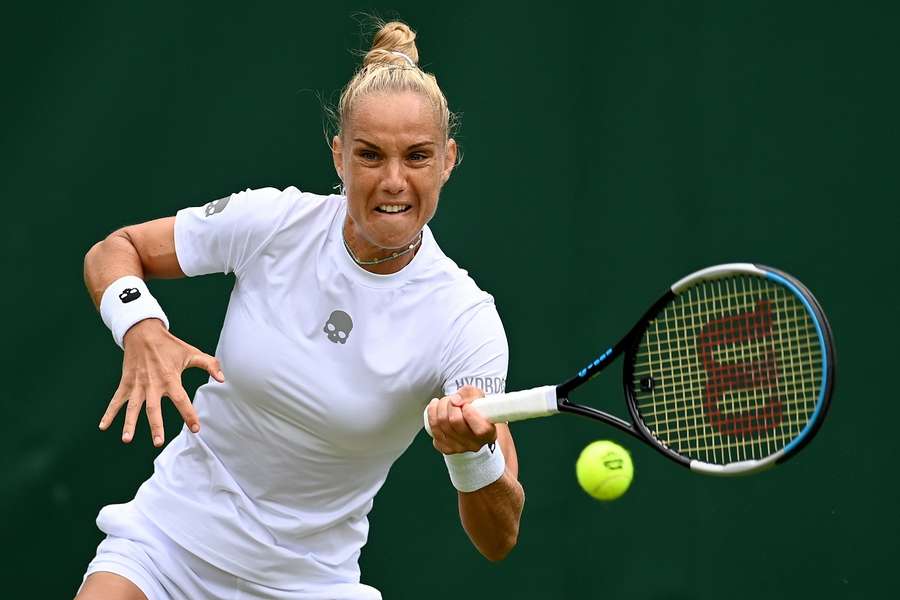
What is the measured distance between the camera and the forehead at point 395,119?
8.61ft

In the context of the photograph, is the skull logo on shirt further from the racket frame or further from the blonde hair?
the racket frame

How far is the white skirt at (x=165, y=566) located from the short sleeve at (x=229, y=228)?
1.75 ft

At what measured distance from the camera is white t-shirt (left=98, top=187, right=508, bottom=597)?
8.74 ft

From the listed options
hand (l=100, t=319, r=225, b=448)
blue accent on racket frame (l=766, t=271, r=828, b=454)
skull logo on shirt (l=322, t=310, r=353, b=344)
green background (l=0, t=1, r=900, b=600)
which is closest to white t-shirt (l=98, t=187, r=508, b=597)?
skull logo on shirt (l=322, t=310, r=353, b=344)

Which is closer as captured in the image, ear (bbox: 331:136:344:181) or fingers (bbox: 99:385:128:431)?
fingers (bbox: 99:385:128:431)

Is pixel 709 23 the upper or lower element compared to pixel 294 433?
upper

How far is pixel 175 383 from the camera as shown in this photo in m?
2.43

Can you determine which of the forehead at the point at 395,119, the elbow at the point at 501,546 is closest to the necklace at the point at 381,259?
the forehead at the point at 395,119

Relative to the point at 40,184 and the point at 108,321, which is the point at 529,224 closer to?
the point at 40,184

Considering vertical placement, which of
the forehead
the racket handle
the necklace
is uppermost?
the forehead

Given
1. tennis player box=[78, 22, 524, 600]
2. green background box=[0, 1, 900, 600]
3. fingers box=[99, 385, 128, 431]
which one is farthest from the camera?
green background box=[0, 1, 900, 600]

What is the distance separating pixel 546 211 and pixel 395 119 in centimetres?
149

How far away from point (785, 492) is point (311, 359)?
1.88 meters

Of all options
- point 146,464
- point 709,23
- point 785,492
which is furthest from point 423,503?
point 709,23
